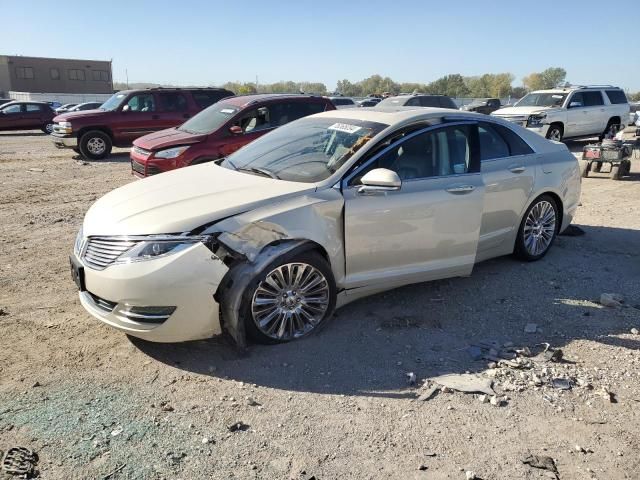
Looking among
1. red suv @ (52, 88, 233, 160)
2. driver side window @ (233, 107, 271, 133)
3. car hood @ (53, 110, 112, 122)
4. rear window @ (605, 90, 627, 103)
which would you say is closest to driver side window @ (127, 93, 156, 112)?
red suv @ (52, 88, 233, 160)

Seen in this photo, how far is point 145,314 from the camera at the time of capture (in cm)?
349

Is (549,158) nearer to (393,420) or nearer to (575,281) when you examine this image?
(575,281)

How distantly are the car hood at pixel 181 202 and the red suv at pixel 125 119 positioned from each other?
10.3 meters

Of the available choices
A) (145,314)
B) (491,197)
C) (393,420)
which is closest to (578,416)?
(393,420)

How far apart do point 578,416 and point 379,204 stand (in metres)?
1.96

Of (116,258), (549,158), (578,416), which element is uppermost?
(549,158)

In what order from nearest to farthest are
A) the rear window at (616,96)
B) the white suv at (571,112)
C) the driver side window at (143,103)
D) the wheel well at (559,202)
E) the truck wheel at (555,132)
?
1. the wheel well at (559,202)
2. the driver side window at (143,103)
3. the white suv at (571,112)
4. the truck wheel at (555,132)
5. the rear window at (616,96)

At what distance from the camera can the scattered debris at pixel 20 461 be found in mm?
2641

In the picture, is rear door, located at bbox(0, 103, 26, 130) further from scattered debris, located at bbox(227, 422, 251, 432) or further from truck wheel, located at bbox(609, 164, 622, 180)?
scattered debris, located at bbox(227, 422, 251, 432)

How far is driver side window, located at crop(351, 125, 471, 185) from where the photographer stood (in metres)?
4.38

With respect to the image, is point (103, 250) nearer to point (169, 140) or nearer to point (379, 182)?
point (379, 182)

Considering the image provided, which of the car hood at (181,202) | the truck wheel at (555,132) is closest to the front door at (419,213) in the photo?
the car hood at (181,202)

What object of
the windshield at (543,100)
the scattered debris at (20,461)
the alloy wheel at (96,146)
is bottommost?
the scattered debris at (20,461)

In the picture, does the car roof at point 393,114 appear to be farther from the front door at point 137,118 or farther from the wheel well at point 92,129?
the wheel well at point 92,129
